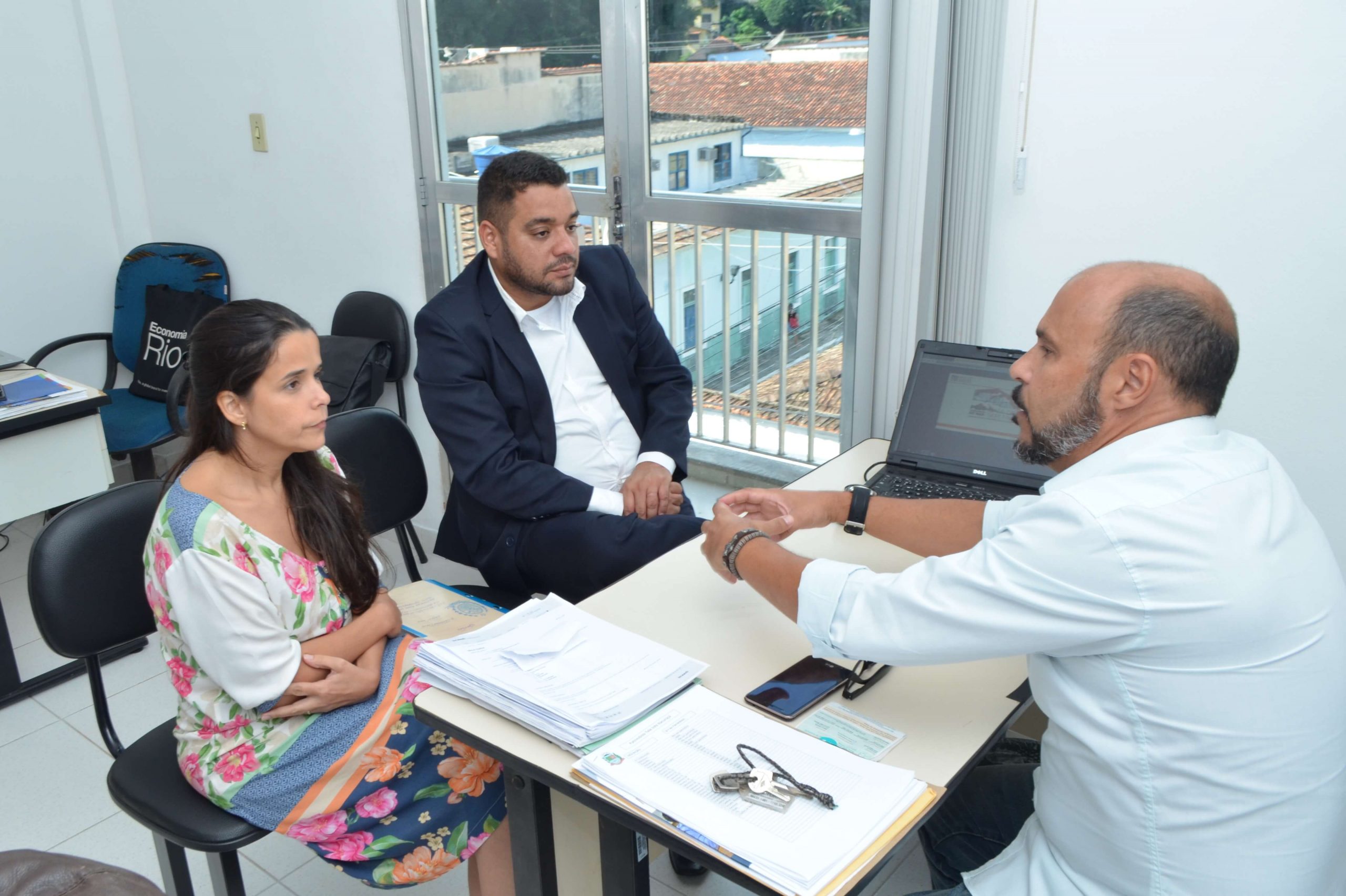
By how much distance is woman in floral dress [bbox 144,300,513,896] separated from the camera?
1.50m

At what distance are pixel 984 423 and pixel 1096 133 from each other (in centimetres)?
62

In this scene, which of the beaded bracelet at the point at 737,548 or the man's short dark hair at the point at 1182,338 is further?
the beaded bracelet at the point at 737,548

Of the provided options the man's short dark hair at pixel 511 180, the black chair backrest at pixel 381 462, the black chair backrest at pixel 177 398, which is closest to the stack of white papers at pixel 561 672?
the black chair backrest at pixel 381 462

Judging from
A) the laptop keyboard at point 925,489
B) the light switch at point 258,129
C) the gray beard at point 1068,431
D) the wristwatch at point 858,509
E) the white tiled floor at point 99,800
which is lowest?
the white tiled floor at point 99,800

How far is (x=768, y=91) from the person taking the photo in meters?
2.61

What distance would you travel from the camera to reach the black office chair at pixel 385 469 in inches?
81.1

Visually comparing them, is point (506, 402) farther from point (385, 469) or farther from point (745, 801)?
point (745, 801)

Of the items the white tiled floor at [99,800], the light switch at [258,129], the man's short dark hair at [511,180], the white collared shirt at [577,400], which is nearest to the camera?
the white tiled floor at [99,800]

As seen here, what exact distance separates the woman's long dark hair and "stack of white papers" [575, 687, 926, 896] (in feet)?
2.42

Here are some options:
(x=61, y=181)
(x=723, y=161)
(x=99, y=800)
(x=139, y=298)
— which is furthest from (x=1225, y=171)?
(x=61, y=181)

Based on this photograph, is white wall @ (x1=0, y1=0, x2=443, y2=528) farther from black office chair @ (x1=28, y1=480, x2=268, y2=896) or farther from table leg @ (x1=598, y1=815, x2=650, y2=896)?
table leg @ (x1=598, y1=815, x2=650, y2=896)

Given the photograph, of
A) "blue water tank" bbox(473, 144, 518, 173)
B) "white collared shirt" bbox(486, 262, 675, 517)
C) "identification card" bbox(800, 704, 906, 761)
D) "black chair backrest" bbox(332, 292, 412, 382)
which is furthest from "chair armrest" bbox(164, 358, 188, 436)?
"identification card" bbox(800, 704, 906, 761)

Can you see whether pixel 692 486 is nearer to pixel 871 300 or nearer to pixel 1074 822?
pixel 871 300

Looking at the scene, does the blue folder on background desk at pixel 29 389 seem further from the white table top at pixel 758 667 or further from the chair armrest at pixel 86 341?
the white table top at pixel 758 667
